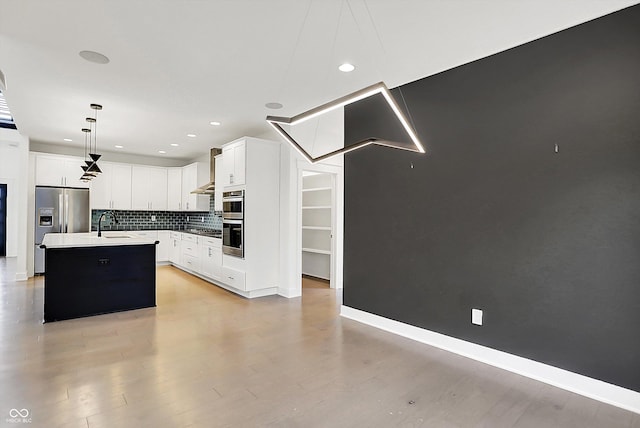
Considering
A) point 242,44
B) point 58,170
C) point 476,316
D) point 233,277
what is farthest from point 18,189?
point 476,316

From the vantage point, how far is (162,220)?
347 inches

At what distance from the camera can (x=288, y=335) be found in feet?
12.1

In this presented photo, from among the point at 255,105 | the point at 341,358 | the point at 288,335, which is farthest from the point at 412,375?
the point at 255,105

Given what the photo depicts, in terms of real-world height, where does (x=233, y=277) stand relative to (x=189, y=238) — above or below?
below

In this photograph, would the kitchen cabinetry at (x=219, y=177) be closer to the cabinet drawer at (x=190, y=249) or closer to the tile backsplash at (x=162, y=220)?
the cabinet drawer at (x=190, y=249)

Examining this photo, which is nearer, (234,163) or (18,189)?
(234,163)

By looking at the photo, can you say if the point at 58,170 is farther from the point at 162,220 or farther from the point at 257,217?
the point at 257,217

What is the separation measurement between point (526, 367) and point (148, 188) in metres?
8.17

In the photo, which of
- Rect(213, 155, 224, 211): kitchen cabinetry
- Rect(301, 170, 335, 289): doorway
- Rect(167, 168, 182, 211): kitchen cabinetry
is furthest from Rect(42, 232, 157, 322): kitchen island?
Rect(167, 168, 182, 211): kitchen cabinetry

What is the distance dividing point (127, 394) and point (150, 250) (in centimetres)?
258

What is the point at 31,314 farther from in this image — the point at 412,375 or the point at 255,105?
the point at 412,375

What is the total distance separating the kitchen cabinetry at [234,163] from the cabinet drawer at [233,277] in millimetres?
1412

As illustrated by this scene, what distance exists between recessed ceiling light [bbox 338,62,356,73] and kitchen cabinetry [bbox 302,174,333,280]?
3.13 metres

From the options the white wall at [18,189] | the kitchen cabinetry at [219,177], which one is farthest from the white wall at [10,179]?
the kitchen cabinetry at [219,177]
